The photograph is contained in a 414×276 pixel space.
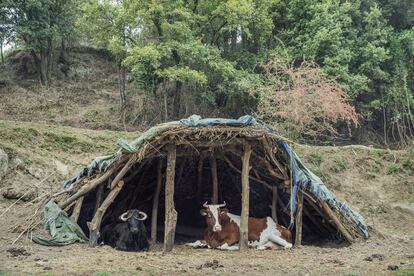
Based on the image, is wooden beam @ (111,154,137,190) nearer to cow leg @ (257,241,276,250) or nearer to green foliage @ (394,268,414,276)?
cow leg @ (257,241,276,250)

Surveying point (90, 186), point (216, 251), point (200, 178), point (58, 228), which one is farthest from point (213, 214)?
point (58, 228)

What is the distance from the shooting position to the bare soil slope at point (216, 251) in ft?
29.3

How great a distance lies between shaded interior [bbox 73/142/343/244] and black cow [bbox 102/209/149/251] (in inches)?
36.7

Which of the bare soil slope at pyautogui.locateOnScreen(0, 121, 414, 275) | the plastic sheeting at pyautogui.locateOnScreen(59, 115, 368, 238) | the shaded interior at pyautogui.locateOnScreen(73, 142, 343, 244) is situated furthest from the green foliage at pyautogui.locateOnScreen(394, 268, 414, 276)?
the shaded interior at pyautogui.locateOnScreen(73, 142, 343, 244)

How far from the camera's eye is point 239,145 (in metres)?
12.1

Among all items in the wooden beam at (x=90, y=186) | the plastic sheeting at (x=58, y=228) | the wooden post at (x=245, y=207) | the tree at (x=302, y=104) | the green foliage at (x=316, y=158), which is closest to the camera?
the plastic sheeting at (x=58, y=228)

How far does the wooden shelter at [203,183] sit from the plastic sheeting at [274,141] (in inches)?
0.8

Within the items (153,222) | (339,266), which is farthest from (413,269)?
(153,222)

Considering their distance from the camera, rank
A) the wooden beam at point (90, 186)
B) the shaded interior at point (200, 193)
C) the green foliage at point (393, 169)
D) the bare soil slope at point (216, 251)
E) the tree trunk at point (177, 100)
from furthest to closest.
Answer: the tree trunk at point (177, 100), the green foliage at point (393, 169), the shaded interior at point (200, 193), the wooden beam at point (90, 186), the bare soil slope at point (216, 251)

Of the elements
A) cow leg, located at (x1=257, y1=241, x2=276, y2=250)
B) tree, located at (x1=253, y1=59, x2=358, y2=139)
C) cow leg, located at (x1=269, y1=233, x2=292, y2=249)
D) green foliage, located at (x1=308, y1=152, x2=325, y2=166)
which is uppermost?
tree, located at (x1=253, y1=59, x2=358, y2=139)

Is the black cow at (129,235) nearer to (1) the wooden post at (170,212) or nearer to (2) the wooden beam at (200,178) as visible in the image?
(1) the wooden post at (170,212)

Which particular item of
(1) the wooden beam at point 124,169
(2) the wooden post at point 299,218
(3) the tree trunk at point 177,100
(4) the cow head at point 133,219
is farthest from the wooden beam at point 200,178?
(3) the tree trunk at point 177,100

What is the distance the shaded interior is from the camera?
42.1 feet

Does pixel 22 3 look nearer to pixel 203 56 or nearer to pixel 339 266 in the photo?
pixel 203 56
